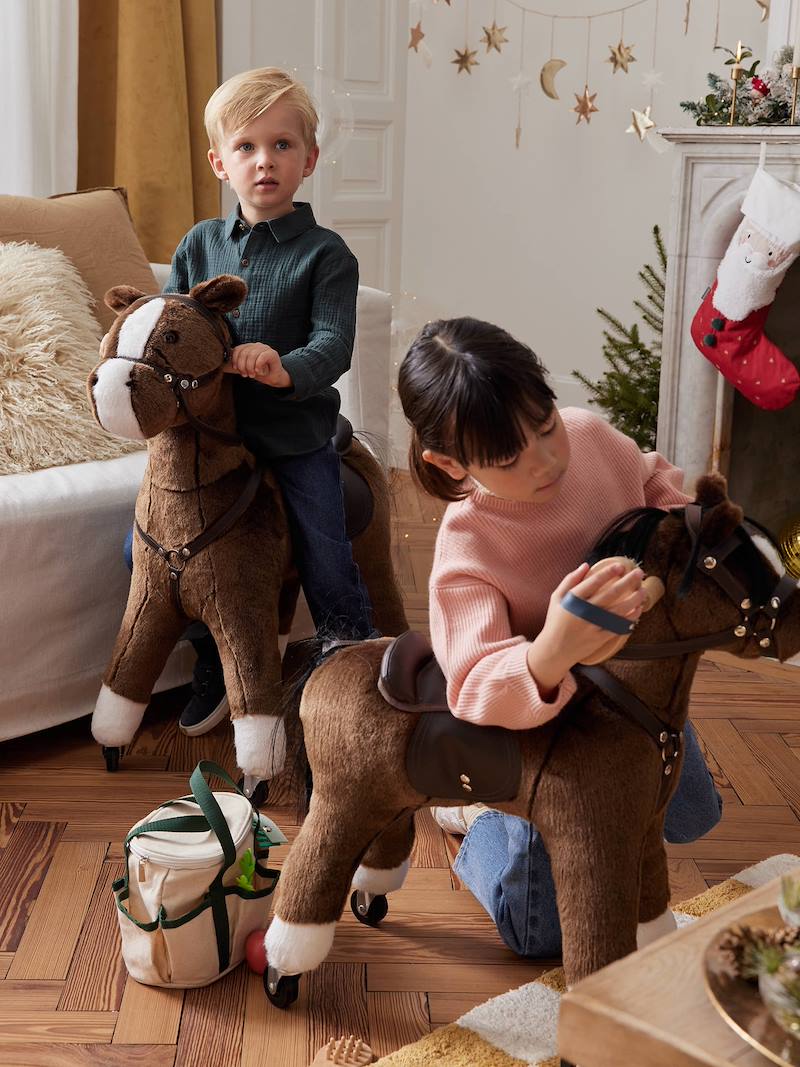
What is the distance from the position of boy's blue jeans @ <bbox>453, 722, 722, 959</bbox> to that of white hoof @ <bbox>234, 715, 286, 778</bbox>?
414mm

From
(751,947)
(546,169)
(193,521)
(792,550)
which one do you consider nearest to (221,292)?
(193,521)

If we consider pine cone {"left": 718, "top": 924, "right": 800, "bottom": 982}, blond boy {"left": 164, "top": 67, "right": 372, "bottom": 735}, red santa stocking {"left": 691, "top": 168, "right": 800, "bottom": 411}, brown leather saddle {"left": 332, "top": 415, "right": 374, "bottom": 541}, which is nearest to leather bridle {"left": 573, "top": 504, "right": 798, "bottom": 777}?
pine cone {"left": 718, "top": 924, "right": 800, "bottom": 982}

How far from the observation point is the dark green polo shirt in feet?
7.18

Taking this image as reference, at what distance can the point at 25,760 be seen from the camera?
7.76ft

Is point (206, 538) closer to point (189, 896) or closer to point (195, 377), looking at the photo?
point (195, 377)

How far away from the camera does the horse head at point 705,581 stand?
1372mm

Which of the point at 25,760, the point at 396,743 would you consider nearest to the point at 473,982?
the point at 396,743

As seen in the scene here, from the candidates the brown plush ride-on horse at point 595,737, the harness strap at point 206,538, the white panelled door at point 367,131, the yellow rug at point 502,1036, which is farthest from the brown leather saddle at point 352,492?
the white panelled door at point 367,131

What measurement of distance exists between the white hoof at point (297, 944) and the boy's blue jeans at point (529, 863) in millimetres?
298

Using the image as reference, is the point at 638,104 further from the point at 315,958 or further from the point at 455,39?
the point at 315,958

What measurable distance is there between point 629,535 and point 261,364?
0.84 metres

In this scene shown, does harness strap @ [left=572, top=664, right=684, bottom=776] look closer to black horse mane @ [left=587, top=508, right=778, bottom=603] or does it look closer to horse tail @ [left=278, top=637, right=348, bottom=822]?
black horse mane @ [left=587, top=508, right=778, bottom=603]

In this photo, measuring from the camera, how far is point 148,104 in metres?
3.68

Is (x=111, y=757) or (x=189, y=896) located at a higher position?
(x=189, y=896)
